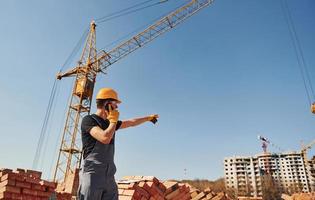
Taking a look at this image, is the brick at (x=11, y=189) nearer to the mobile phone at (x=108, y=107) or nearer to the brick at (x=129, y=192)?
the brick at (x=129, y=192)

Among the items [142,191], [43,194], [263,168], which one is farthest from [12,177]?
[263,168]

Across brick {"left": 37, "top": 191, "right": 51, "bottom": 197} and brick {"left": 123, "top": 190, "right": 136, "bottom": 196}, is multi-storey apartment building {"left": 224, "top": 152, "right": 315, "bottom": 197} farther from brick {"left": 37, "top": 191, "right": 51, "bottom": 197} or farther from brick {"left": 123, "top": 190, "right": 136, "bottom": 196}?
brick {"left": 123, "top": 190, "right": 136, "bottom": 196}

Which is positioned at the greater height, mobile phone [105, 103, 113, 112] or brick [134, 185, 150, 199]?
mobile phone [105, 103, 113, 112]

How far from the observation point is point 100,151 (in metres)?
2.22

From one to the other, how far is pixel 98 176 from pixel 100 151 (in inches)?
7.7

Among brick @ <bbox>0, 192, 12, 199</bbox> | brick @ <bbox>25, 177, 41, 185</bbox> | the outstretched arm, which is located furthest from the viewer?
brick @ <bbox>25, 177, 41, 185</bbox>

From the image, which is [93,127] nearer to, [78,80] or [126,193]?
[126,193]

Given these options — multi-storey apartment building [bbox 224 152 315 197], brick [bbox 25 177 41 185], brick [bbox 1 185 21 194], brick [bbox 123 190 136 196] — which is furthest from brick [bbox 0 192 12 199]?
multi-storey apartment building [bbox 224 152 315 197]

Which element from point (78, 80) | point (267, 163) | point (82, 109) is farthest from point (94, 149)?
point (267, 163)

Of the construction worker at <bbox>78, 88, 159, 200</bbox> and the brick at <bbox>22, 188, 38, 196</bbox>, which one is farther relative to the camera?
the brick at <bbox>22, 188, 38, 196</bbox>

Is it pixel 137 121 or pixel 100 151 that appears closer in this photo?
pixel 100 151

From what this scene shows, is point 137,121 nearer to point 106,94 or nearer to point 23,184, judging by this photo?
point 106,94

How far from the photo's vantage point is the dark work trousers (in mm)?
2113

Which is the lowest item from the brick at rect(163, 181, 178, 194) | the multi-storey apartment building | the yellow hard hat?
the brick at rect(163, 181, 178, 194)
